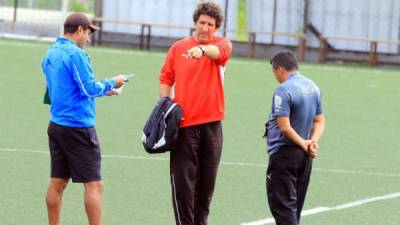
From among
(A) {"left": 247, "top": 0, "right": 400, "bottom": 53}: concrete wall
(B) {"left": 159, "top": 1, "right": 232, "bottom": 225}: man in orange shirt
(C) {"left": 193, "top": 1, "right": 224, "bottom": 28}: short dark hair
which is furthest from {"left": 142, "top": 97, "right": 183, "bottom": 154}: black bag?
(A) {"left": 247, "top": 0, "right": 400, "bottom": 53}: concrete wall

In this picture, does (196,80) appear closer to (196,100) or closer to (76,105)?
(196,100)

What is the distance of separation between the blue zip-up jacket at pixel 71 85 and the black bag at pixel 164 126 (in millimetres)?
438

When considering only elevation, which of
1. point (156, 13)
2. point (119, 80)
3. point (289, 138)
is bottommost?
point (289, 138)

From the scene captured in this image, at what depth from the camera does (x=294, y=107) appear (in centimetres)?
896

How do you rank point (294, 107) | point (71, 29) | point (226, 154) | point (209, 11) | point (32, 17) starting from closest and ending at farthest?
point (294, 107) → point (209, 11) → point (71, 29) → point (226, 154) → point (32, 17)

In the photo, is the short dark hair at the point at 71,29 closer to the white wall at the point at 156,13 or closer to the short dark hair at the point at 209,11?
the short dark hair at the point at 209,11

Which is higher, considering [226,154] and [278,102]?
[278,102]

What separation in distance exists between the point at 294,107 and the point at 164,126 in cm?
104

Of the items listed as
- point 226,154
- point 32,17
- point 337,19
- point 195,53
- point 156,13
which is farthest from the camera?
point 32,17

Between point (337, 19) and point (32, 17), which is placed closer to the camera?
point (337, 19)

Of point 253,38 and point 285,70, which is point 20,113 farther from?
point 253,38

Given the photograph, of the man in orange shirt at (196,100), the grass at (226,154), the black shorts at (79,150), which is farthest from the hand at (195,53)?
the grass at (226,154)

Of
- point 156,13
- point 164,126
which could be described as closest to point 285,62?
point 164,126

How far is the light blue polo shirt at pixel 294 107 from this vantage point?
29.2 feet
